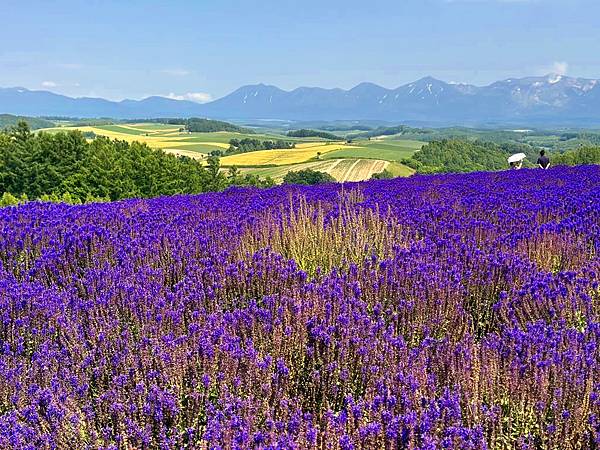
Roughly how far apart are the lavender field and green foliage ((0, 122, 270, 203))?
33778mm

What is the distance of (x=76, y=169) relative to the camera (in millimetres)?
42969

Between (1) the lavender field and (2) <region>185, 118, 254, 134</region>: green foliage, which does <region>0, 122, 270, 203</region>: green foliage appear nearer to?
(1) the lavender field

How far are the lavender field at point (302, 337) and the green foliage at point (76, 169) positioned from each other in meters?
33.8

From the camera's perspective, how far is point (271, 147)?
329ft

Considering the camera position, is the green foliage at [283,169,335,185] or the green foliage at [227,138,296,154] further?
the green foliage at [227,138,296,154]

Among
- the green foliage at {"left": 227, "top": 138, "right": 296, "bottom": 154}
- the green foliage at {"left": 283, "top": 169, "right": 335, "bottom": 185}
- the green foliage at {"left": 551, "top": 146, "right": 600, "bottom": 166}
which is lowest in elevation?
the green foliage at {"left": 283, "top": 169, "right": 335, "bottom": 185}

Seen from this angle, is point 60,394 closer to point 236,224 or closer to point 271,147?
point 236,224

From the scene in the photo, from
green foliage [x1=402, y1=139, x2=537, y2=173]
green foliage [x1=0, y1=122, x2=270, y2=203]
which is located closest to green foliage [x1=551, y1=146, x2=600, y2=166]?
green foliage [x1=402, y1=139, x2=537, y2=173]

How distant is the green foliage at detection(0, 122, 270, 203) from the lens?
38.4 metres

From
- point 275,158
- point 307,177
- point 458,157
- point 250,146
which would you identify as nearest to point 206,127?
point 250,146

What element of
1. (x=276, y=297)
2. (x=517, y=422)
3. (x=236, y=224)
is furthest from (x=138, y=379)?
(x=236, y=224)

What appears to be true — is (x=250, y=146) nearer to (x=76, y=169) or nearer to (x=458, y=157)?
(x=458, y=157)

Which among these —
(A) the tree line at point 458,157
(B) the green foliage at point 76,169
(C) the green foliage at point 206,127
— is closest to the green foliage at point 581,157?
(A) the tree line at point 458,157

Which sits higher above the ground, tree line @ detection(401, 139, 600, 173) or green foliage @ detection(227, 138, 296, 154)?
green foliage @ detection(227, 138, 296, 154)
